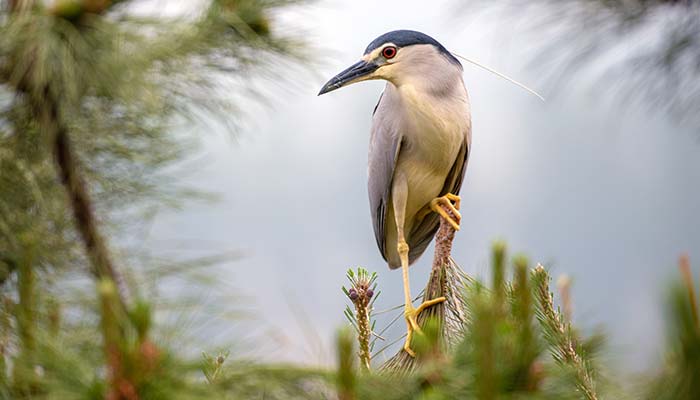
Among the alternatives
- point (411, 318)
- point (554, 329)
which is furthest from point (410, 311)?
point (554, 329)

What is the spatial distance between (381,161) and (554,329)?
825 mm

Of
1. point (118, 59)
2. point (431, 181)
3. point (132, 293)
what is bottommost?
point (132, 293)

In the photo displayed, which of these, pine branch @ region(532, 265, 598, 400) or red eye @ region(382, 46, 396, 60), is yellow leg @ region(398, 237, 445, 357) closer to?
pine branch @ region(532, 265, 598, 400)

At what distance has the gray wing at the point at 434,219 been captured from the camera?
2262 millimetres

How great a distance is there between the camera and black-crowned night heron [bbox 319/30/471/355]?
213 centimetres

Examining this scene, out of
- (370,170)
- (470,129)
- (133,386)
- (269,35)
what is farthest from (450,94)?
(133,386)

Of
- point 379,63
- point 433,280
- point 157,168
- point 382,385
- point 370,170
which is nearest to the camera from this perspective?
point 382,385

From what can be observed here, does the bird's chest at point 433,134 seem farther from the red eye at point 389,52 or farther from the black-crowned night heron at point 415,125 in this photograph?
the red eye at point 389,52

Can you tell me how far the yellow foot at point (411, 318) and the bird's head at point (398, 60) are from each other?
0.58 m

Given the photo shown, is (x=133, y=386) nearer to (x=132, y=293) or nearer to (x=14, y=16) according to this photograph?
(x=132, y=293)

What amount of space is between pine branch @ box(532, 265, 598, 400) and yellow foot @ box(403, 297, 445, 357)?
25cm

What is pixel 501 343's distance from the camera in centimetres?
90

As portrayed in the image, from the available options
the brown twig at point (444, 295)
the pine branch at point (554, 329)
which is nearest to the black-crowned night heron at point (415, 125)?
the brown twig at point (444, 295)

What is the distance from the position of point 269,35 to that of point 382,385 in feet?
2.35
